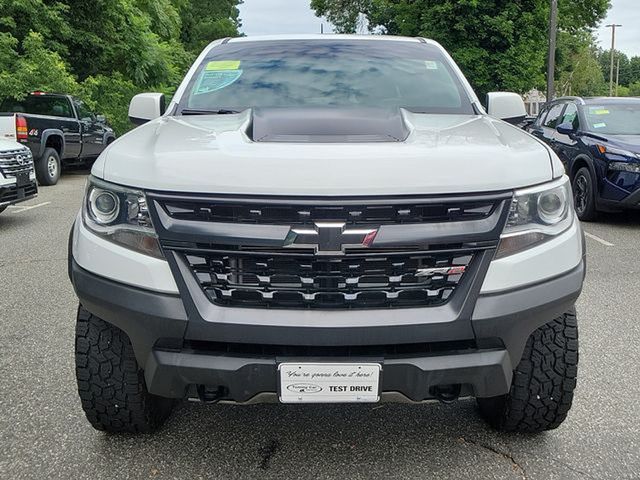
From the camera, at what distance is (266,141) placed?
8.31ft

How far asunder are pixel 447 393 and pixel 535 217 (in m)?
0.69

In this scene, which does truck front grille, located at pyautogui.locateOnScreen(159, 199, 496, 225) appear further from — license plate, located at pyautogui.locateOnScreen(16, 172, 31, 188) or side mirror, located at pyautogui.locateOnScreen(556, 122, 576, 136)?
side mirror, located at pyautogui.locateOnScreen(556, 122, 576, 136)

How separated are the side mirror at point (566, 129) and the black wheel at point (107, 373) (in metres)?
7.54

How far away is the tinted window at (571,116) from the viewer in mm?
8836

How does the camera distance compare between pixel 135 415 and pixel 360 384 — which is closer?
pixel 360 384

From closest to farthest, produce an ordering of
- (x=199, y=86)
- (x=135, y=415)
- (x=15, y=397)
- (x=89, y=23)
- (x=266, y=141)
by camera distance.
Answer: (x=266, y=141) → (x=135, y=415) → (x=15, y=397) → (x=199, y=86) → (x=89, y=23)

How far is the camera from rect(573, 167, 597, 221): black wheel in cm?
821

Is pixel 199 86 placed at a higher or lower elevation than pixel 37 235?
higher

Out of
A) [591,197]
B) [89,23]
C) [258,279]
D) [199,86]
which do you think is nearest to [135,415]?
[258,279]

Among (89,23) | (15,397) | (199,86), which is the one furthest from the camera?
(89,23)

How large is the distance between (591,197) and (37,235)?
6.59 metres

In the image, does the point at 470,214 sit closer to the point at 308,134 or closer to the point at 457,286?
the point at 457,286

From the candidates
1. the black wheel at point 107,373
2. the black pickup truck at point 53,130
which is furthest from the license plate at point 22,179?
the black wheel at point 107,373

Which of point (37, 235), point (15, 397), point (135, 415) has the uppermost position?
point (135, 415)
